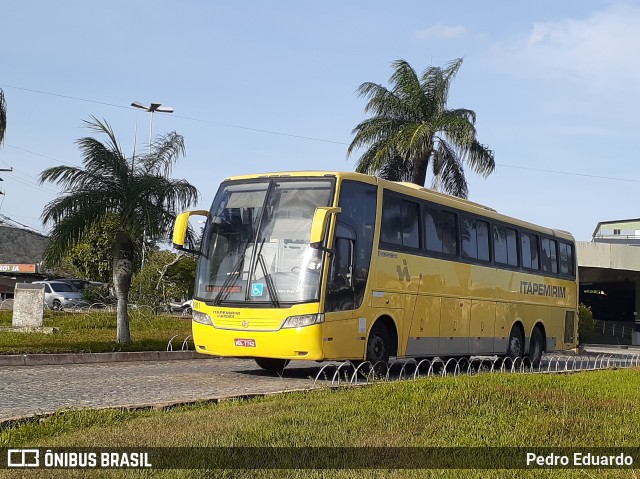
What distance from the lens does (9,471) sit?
644cm

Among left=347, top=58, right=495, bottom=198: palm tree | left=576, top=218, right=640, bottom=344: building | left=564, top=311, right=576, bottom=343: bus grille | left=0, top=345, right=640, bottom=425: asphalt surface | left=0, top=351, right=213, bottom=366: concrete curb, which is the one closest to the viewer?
left=0, top=345, right=640, bottom=425: asphalt surface

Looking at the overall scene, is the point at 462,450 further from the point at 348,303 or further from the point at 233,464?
the point at 348,303

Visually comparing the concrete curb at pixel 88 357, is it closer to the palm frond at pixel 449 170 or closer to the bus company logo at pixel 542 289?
the bus company logo at pixel 542 289

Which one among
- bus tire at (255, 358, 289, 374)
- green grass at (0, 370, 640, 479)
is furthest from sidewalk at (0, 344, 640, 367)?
green grass at (0, 370, 640, 479)

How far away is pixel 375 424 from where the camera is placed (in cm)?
859

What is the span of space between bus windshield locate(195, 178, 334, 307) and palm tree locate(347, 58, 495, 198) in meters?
19.3

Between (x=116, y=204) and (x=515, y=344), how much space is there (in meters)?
9.75

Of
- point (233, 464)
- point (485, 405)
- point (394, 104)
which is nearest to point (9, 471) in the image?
point (233, 464)

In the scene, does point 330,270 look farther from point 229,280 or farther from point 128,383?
point 128,383

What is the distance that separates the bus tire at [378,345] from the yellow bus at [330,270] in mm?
26

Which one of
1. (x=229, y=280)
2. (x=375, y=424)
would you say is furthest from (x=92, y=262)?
(x=375, y=424)

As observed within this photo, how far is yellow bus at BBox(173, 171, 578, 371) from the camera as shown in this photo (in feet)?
47.1

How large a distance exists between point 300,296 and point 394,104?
2224 cm

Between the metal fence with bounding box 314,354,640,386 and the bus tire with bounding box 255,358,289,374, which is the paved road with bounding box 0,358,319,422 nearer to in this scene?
the bus tire with bounding box 255,358,289,374
